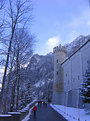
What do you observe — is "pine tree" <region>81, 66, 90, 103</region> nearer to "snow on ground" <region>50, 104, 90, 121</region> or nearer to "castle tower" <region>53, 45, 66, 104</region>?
"snow on ground" <region>50, 104, 90, 121</region>

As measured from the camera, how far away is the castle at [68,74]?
25406 mm

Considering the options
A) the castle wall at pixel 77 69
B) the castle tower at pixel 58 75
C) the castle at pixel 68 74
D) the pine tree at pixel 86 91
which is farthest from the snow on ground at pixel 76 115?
the castle tower at pixel 58 75

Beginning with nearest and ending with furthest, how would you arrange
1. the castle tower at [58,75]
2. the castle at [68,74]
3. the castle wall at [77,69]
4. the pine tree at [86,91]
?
the pine tree at [86,91] < the castle wall at [77,69] < the castle at [68,74] < the castle tower at [58,75]

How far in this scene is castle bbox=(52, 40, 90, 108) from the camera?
25406 millimetres

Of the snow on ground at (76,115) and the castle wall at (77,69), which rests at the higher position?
the castle wall at (77,69)

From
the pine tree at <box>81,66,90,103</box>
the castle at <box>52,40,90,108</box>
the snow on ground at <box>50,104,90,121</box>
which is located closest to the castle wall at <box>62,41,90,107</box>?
the castle at <box>52,40,90,108</box>

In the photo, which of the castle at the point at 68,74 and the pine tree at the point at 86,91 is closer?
the pine tree at the point at 86,91

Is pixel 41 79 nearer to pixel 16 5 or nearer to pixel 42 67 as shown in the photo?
pixel 42 67

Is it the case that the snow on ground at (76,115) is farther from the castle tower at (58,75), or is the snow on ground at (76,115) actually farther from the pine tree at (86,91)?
the castle tower at (58,75)

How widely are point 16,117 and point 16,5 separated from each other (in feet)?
24.8

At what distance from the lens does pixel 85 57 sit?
77.2 feet

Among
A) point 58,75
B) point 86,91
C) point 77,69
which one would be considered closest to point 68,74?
point 58,75

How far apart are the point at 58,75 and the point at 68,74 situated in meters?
5.53

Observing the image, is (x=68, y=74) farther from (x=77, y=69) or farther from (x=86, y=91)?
(x=86, y=91)
